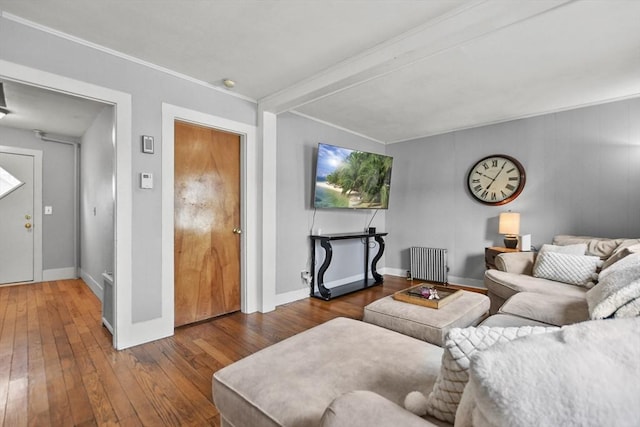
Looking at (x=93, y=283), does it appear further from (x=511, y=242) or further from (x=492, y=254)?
(x=511, y=242)

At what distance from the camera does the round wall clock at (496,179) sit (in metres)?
3.95

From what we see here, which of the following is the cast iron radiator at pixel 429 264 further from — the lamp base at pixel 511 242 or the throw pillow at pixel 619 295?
the throw pillow at pixel 619 295

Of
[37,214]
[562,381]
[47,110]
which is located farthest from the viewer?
[37,214]

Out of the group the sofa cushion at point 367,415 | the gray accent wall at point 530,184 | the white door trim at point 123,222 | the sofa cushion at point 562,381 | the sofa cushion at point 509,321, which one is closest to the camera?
the sofa cushion at point 562,381

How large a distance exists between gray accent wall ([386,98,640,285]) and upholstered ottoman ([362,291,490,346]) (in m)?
2.23

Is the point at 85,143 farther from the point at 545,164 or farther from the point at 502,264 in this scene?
the point at 545,164

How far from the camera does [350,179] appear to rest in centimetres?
415

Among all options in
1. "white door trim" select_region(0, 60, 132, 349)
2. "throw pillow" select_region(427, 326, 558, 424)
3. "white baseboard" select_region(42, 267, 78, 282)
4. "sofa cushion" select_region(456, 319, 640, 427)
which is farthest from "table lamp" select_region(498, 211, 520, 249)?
"white baseboard" select_region(42, 267, 78, 282)

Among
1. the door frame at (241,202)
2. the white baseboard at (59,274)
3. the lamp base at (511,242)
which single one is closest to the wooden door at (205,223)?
the door frame at (241,202)

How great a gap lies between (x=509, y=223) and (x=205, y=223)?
143 inches

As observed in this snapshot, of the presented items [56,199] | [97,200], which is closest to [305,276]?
[97,200]

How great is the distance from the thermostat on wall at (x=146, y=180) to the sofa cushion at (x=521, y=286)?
10.8ft

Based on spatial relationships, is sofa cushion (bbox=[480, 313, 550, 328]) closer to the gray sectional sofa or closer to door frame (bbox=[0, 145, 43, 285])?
the gray sectional sofa

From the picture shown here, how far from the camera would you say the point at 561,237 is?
336cm
